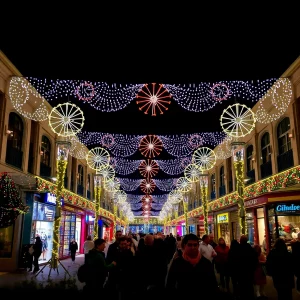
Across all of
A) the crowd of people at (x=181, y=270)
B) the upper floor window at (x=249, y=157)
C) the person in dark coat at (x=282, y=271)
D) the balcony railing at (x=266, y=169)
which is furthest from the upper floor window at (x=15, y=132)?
the upper floor window at (x=249, y=157)

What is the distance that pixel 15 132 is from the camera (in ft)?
56.8

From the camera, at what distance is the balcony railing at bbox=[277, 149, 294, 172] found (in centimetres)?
1585

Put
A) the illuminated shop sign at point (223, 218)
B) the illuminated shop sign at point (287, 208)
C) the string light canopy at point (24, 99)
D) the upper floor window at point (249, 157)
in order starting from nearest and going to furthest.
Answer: the string light canopy at point (24, 99), the illuminated shop sign at point (287, 208), the upper floor window at point (249, 157), the illuminated shop sign at point (223, 218)

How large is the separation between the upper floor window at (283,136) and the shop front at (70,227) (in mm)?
14668

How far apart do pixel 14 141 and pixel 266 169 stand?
1366 cm

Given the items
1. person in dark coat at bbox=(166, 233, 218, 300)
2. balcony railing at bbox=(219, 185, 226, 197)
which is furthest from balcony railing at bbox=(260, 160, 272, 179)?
person in dark coat at bbox=(166, 233, 218, 300)

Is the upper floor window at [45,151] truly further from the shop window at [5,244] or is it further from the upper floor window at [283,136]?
the upper floor window at [283,136]

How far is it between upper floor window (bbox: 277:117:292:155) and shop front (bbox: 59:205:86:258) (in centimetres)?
1467

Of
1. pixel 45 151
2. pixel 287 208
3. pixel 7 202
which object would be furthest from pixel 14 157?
pixel 287 208

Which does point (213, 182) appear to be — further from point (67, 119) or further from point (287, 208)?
point (67, 119)

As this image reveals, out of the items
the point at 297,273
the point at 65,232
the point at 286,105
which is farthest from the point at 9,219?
the point at 65,232

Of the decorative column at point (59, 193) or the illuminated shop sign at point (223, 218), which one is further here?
the illuminated shop sign at point (223, 218)

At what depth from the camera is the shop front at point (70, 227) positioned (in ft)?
83.5

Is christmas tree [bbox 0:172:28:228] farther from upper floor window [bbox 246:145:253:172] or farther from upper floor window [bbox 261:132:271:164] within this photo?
upper floor window [bbox 246:145:253:172]
